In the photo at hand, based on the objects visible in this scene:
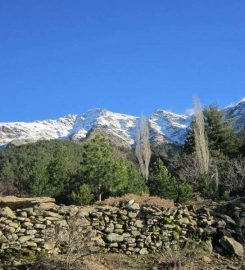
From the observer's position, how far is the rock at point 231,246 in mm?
11745

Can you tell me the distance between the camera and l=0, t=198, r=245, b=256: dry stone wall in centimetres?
1155

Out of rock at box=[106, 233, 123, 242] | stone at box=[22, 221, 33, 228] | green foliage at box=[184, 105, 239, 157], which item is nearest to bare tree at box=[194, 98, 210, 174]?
green foliage at box=[184, 105, 239, 157]

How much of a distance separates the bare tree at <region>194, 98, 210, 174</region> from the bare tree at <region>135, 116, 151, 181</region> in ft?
16.4

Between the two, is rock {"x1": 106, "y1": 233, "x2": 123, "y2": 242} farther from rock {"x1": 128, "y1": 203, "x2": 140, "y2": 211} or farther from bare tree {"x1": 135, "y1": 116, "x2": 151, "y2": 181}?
bare tree {"x1": 135, "y1": 116, "x2": 151, "y2": 181}

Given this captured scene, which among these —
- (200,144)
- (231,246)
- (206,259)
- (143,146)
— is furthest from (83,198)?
(143,146)

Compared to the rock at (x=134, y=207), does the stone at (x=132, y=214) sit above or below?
below

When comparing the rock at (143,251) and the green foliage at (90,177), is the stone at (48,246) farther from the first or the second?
the green foliage at (90,177)

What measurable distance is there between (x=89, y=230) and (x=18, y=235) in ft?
6.15

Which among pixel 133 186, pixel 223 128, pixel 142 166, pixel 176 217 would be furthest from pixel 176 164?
pixel 176 217

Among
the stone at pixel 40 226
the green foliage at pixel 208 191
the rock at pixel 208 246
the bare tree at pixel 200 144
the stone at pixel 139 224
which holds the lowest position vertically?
the rock at pixel 208 246

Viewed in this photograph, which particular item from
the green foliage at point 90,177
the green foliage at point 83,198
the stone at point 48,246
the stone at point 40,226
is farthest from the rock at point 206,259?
the green foliage at point 90,177

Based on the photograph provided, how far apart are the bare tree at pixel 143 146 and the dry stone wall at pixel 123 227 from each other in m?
→ 22.2

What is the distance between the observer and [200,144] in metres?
31.7

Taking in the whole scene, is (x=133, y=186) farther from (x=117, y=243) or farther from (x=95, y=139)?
(x=117, y=243)
